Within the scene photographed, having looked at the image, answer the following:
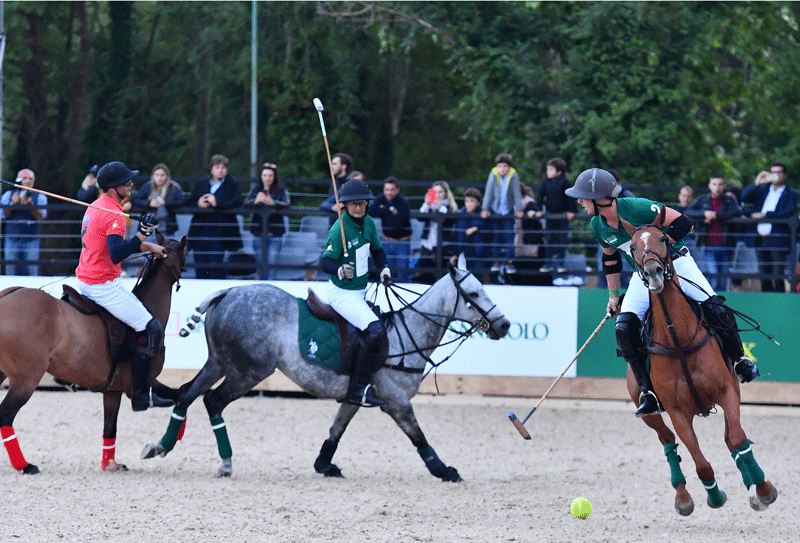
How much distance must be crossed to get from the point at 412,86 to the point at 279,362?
17.1 metres

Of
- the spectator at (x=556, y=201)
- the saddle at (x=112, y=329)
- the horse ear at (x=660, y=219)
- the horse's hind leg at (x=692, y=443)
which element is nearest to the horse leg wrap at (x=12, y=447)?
the saddle at (x=112, y=329)

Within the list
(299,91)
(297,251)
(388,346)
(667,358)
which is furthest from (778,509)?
(299,91)

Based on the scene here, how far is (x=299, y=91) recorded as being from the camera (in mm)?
24984

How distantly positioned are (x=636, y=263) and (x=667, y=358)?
2.73 feet

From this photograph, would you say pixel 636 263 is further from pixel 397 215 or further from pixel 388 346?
pixel 397 215

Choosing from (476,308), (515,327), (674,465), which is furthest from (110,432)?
(515,327)

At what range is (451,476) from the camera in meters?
10.3

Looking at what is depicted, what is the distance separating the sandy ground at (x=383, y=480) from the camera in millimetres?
8156

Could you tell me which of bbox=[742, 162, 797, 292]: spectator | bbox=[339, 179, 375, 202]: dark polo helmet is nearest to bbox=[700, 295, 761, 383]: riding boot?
bbox=[339, 179, 375, 202]: dark polo helmet

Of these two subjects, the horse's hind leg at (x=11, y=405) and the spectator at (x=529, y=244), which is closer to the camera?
the horse's hind leg at (x=11, y=405)

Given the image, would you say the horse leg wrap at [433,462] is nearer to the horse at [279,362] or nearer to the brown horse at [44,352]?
the horse at [279,362]

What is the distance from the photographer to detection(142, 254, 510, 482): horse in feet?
33.4

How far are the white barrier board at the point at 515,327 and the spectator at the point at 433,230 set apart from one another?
2.32 ft

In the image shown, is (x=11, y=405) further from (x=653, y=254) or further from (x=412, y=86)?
(x=412, y=86)
